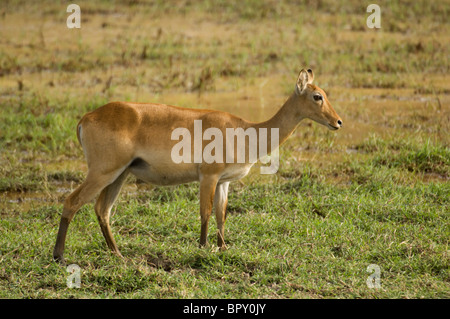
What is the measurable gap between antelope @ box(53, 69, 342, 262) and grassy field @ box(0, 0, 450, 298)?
1.26 feet

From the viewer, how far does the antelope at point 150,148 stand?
5.76 meters

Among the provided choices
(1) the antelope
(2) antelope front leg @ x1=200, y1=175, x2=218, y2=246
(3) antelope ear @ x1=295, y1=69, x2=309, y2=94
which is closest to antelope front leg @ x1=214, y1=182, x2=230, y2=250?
(1) the antelope

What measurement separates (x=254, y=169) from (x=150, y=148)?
285cm

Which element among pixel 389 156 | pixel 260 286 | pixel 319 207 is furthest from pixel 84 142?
pixel 389 156

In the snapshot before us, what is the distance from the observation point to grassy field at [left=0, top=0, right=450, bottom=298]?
18.4ft

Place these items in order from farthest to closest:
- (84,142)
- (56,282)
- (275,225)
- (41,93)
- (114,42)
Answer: (114,42)
(41,93)
(275,225)
(84,142)
(56,282)

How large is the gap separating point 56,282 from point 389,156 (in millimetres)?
4397

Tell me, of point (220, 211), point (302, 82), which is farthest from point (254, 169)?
point (302, 82)

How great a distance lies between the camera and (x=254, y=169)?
8.55m

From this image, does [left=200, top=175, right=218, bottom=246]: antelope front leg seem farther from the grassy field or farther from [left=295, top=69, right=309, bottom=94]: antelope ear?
[left=295, top=69, right=309, bottom=94]: antelope ear

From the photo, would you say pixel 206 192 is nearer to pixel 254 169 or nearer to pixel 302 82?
pixel 302 82

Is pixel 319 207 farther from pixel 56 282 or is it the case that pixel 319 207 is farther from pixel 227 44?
pixel 227 44

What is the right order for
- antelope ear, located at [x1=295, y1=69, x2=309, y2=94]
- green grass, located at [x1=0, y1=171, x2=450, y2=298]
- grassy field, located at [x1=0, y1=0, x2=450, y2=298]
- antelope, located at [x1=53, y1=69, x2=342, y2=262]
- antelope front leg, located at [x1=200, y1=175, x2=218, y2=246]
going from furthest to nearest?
antelope ear, located at [x1=295, y1=69, x2=309, y2=94]
antelope front leg, located at [x1=200, y1=175, x2=218, y2=246]
antelope, located at [x1=53, y1=69, x2=342, y2=262]
grassy field, located at [x1=0, y1=0, x2=450, y2=298]
green grass, located at [x1=0, y1=171, x2=450, y2=298]

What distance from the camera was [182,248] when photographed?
6027 mm
